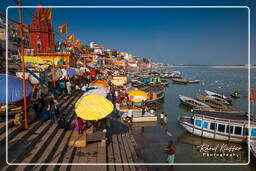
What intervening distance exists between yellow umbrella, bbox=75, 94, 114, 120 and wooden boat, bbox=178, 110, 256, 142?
11285 millimetres

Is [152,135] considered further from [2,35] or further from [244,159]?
[2,35]

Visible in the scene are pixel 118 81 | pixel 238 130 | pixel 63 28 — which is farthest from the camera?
pixel 118 81

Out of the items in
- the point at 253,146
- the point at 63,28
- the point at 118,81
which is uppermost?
the point at 63,28

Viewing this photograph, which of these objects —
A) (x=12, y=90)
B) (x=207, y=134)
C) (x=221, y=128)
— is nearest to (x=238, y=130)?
(x=221, y=128)

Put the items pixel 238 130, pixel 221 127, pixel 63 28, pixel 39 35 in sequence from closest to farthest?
pixel 238 130 < pixel 221 127 < pixel 63 28 < pixel 39 35

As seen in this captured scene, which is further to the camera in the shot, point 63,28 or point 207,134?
point 63,28

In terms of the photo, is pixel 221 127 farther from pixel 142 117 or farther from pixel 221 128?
pixel 142 117

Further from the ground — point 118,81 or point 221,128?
point 118,81

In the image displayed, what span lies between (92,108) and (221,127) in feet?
42.5

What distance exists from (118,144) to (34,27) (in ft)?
120

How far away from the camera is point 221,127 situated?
14.7 meters

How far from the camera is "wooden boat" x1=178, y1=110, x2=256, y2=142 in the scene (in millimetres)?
14016

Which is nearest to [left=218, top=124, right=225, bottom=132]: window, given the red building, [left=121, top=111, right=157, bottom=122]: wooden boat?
[left=121, top=111, right=157, bottom=122]: wooden boat

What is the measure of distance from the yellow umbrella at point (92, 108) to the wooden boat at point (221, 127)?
37.0ft
